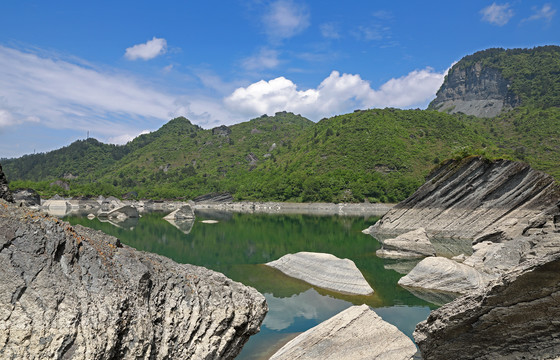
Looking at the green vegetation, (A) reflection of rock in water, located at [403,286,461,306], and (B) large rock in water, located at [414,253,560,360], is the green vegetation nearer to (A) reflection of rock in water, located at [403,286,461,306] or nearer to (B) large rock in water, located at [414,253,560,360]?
(A) reflection of rock in water, located at [403,286,461,306]

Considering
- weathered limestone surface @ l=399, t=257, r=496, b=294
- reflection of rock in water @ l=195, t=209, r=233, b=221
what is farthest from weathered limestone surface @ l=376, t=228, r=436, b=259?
reflection of rock in water @ l=195, t=209, r=233, b=221

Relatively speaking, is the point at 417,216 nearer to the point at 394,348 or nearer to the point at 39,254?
the point at 394,348

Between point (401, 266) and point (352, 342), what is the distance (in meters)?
21.9

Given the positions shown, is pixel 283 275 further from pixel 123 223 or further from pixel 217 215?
pixel 217 215

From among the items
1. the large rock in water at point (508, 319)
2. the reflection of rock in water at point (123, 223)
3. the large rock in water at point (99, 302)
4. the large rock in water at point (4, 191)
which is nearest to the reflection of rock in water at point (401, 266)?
the large rock in water at point (508, 319)

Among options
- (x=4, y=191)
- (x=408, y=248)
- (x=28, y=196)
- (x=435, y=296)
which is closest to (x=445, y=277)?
(x=435, y=296)

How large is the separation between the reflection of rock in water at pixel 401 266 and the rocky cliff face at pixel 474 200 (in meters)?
16.9

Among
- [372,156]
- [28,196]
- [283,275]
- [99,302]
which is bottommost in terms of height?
[283,275]

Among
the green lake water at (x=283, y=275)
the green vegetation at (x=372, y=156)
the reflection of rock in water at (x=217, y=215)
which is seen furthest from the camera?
the green vegetation at (x=372, y=156)

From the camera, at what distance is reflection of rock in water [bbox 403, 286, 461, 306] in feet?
71.8

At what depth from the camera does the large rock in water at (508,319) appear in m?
7.65

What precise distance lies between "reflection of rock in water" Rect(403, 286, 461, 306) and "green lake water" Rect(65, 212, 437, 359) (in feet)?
1.68

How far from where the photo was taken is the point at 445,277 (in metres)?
23.8

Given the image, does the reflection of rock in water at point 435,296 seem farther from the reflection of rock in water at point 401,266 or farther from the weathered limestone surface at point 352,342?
the weathered limestone surface at point 352,342
